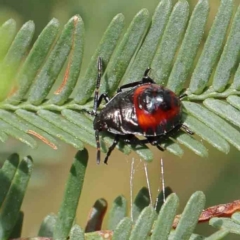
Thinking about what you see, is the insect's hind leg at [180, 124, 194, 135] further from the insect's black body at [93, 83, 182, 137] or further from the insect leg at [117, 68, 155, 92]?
the insect leg at [117, 68, 155, 92]

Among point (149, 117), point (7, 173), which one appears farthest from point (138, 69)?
point (7, 173)

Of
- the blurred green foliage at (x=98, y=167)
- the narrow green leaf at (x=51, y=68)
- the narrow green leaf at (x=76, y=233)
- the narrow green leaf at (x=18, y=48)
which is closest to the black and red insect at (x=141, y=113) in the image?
the narrow green leaf at (x=51, y=68)

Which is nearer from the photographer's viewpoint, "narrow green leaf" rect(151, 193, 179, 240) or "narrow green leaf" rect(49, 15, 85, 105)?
"narrow green leaf" rect(151, 193, 179, 240)

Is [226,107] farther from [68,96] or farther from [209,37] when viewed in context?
[68,96]

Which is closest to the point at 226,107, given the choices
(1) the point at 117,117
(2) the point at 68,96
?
(1) the point at 117,117

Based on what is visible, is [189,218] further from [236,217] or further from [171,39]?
[171,39]

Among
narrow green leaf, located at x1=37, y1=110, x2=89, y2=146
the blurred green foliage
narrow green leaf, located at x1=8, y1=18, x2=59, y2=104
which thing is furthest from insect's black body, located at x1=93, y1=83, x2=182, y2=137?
the blurred green foliage

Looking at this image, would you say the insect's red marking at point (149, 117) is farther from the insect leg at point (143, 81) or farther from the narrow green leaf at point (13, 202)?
the narrow green leaf at point (13, 202)
